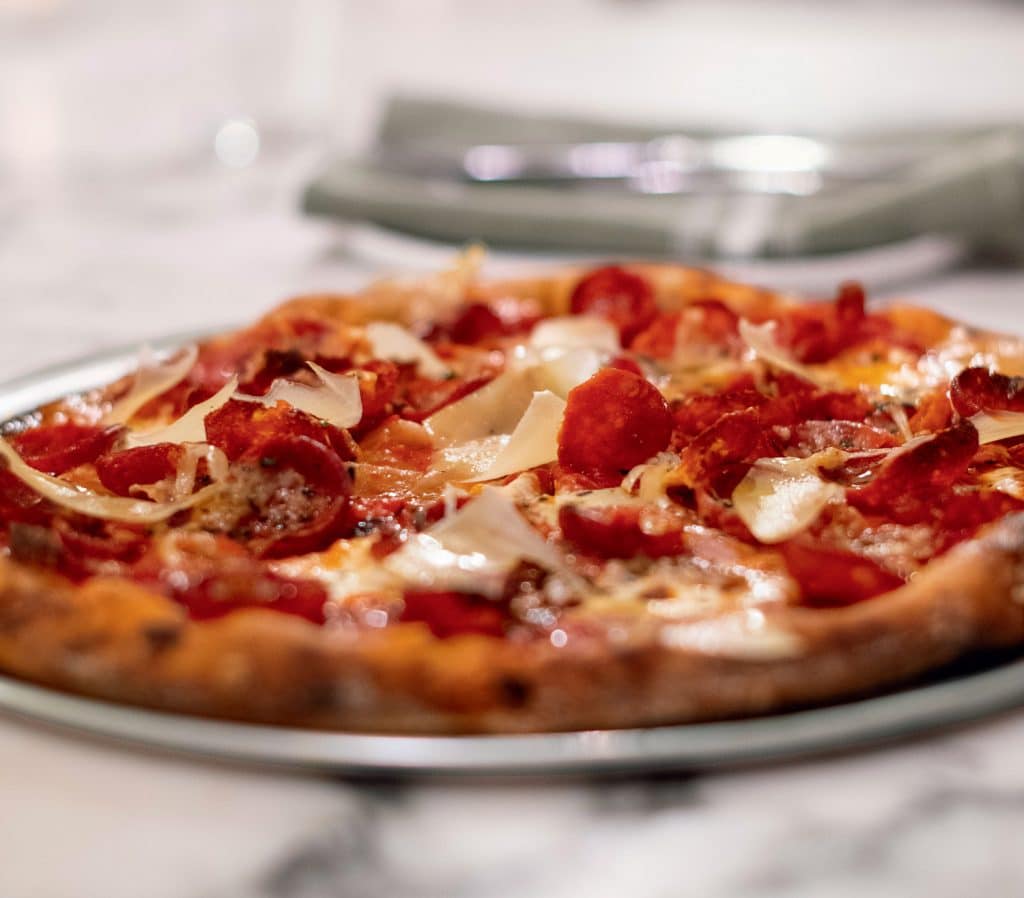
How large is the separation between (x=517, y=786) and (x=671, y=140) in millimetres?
2375

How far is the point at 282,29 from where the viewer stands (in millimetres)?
5844

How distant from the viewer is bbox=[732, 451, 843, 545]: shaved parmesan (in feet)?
3.99

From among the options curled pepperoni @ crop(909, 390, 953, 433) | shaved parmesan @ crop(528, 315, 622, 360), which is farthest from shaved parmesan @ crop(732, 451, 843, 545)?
shaved parmesan @ crop(528, 315, 622, 360)

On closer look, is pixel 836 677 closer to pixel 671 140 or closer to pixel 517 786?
pixel 517 786

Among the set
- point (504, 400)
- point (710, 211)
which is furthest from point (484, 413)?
point (710, 211)

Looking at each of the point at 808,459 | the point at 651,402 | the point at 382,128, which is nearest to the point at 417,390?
the point at 651,402

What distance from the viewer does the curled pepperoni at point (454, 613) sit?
105cm

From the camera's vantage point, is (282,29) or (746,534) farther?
(282,29)

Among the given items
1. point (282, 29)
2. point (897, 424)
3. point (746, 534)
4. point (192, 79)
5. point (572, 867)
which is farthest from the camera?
point (282, 29)

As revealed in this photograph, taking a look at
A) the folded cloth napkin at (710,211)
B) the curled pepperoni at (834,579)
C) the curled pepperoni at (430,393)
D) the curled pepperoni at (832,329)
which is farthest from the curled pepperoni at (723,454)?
the folded cloth napkin at (710,211)

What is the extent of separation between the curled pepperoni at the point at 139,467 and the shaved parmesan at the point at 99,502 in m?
0.07

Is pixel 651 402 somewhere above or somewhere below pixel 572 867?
above

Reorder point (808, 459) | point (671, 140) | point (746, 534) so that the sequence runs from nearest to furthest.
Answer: point (746, 534) → point (808, 459) → point (671, 140)

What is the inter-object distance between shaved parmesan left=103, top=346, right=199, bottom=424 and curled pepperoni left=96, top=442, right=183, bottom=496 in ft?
0.65
